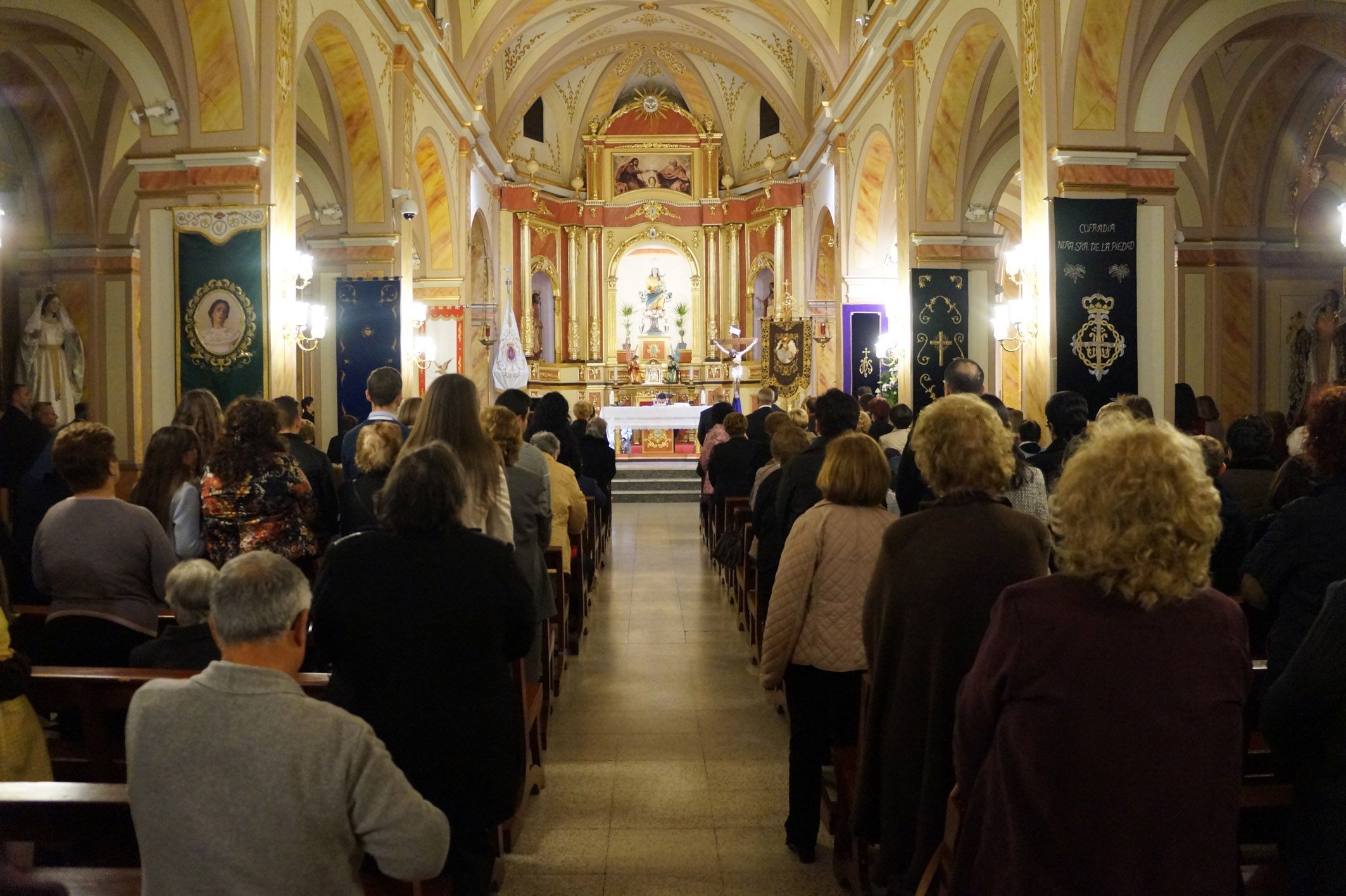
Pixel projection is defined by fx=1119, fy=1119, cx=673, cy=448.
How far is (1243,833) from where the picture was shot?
9.45 ft

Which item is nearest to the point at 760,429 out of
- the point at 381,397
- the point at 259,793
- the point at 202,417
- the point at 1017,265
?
the point at 1017,265

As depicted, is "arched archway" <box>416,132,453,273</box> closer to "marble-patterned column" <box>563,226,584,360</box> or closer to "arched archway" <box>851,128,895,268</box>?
"arched archway" <box>851,128,895,268</box>

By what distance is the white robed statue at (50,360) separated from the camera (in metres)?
13.1

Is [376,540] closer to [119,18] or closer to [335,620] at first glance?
[335,620]

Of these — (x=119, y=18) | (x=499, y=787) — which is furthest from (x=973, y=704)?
(x=119, y=18)

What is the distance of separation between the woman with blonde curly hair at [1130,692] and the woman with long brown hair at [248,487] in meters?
2.87

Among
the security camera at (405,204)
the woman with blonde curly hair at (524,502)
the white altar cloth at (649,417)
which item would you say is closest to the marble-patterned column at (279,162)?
the security camera at (405,204)

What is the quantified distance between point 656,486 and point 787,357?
3.24 meters

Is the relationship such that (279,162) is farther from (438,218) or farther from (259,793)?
(259,793)

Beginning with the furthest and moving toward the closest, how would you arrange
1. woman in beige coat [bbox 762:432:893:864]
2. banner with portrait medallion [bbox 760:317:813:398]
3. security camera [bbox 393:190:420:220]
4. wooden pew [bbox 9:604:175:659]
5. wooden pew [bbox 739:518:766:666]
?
1. banner with portrait medallion [bbox 760:317:813:398]
2. security camera [bbox 393:190:420:220]
3. wooden pew [bbox 739:518:766:666]
4. wooden pew [bbox 9:604:175:659]
5. woman in beige coat [bbox 762:432:893:864]

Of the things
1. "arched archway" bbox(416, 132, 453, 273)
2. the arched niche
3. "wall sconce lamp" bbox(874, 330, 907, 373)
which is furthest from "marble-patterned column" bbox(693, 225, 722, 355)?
"arched archway" bbox(416, 132, 453, 273)

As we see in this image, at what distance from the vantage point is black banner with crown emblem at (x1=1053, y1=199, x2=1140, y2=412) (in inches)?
336

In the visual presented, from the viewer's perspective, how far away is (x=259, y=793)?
70.6 inches

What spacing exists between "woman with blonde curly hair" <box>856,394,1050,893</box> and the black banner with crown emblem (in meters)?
6.22
